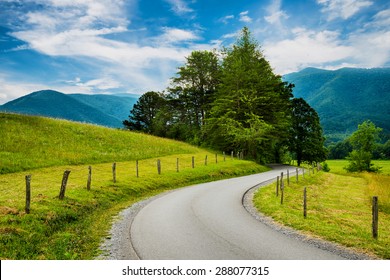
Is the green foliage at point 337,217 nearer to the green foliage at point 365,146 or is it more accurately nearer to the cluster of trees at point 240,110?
the cluster of trees at point 240,110

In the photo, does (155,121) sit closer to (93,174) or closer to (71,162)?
(71,162)

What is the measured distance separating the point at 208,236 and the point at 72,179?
55.9 ft

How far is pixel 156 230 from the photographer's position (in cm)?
1283

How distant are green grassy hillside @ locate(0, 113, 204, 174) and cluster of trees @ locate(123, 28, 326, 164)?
29.2ft

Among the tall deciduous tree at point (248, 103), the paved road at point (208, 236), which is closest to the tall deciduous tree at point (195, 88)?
the tall deciduous tree at point (248, 103)

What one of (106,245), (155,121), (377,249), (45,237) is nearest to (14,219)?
(45,237)

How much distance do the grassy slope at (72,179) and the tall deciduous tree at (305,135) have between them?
22877 millimetres

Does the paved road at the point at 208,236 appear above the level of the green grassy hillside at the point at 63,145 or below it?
Result: below

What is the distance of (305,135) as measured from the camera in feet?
214

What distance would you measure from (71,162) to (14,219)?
2267 centimetres

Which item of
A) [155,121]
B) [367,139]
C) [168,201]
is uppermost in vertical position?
[155,121]

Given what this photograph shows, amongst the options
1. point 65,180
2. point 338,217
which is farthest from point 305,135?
point 65,180

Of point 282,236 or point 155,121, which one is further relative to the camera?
point 155,121

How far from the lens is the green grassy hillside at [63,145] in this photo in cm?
3270
